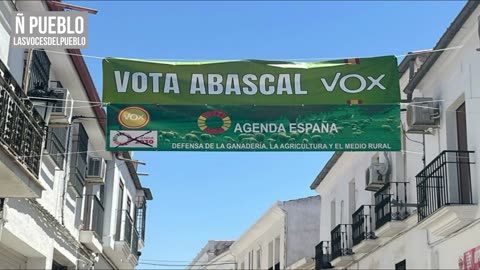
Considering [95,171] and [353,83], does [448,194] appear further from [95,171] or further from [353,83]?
[95,171]

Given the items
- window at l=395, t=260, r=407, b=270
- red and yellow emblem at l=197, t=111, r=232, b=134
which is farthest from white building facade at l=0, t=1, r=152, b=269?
window at l=395, t=260, r=407, b=270

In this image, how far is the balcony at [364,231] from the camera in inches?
674

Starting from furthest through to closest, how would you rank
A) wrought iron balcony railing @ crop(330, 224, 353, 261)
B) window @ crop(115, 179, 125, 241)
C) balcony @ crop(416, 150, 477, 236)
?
1. window @ crop(115, 179, 125, 241)
2. wrought iron balcony railing @ crop(330, 224, 353, 261)
3. balcony @ crop(416, 150, 477, 236)

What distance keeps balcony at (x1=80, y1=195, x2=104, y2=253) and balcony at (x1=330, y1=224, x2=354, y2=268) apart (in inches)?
241

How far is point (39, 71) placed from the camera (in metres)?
12.1

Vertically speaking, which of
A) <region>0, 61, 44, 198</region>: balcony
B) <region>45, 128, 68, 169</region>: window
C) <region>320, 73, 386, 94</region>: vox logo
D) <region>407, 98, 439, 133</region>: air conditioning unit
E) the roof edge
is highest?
the roof edge

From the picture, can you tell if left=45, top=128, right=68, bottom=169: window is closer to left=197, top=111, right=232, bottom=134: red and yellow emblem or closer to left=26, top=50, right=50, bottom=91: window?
left=26, top=50, right=50, bottom=91: window

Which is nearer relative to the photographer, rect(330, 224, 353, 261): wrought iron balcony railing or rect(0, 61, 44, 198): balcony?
rect(0, 61, 44, 198): balcony

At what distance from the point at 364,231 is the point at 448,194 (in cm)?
561

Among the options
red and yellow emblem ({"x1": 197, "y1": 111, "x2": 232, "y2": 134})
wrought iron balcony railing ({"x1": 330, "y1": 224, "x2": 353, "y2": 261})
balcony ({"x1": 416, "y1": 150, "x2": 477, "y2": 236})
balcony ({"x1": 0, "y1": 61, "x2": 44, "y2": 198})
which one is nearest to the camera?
balcony ({"x1": 0, "y1": 61, "x2": 44, "y2": 198})

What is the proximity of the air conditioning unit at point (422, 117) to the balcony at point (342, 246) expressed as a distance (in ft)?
22.3

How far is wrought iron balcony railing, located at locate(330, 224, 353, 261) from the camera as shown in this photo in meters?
19.6

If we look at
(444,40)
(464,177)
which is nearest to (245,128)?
(444,40)

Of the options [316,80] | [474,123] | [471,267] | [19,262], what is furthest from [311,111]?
[19,262]
